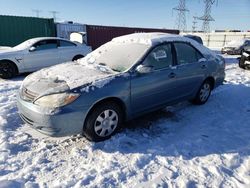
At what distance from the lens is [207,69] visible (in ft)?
18.6

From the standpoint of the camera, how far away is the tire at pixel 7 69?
8688mm

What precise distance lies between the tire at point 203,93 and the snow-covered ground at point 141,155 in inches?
24.7

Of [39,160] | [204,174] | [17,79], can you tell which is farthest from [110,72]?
[17,79]

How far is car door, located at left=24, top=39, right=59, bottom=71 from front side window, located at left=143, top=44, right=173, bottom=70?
593cm

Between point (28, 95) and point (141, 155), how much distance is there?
1.87 m

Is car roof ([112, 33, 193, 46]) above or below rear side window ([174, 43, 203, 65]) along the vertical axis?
above

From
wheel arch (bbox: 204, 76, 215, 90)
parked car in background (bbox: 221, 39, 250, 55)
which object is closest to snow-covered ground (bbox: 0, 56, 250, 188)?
wheel arch (bbox: 204, 76, 215, 90)

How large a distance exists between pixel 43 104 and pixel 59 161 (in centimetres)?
80

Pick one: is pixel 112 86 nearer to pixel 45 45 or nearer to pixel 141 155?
pixel 141 155

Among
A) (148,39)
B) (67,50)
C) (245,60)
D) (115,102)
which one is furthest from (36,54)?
(245,60)

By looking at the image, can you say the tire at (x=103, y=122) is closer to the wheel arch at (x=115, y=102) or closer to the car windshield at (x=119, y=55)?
the wheel arch at (x=115, y=102)

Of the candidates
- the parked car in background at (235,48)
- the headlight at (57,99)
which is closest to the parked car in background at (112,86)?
the headlight at (57,99)

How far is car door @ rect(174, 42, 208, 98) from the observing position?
196 inches

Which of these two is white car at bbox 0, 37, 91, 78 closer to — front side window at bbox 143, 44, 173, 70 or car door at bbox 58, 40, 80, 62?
car door at bbox 58, 40, 80, 62
